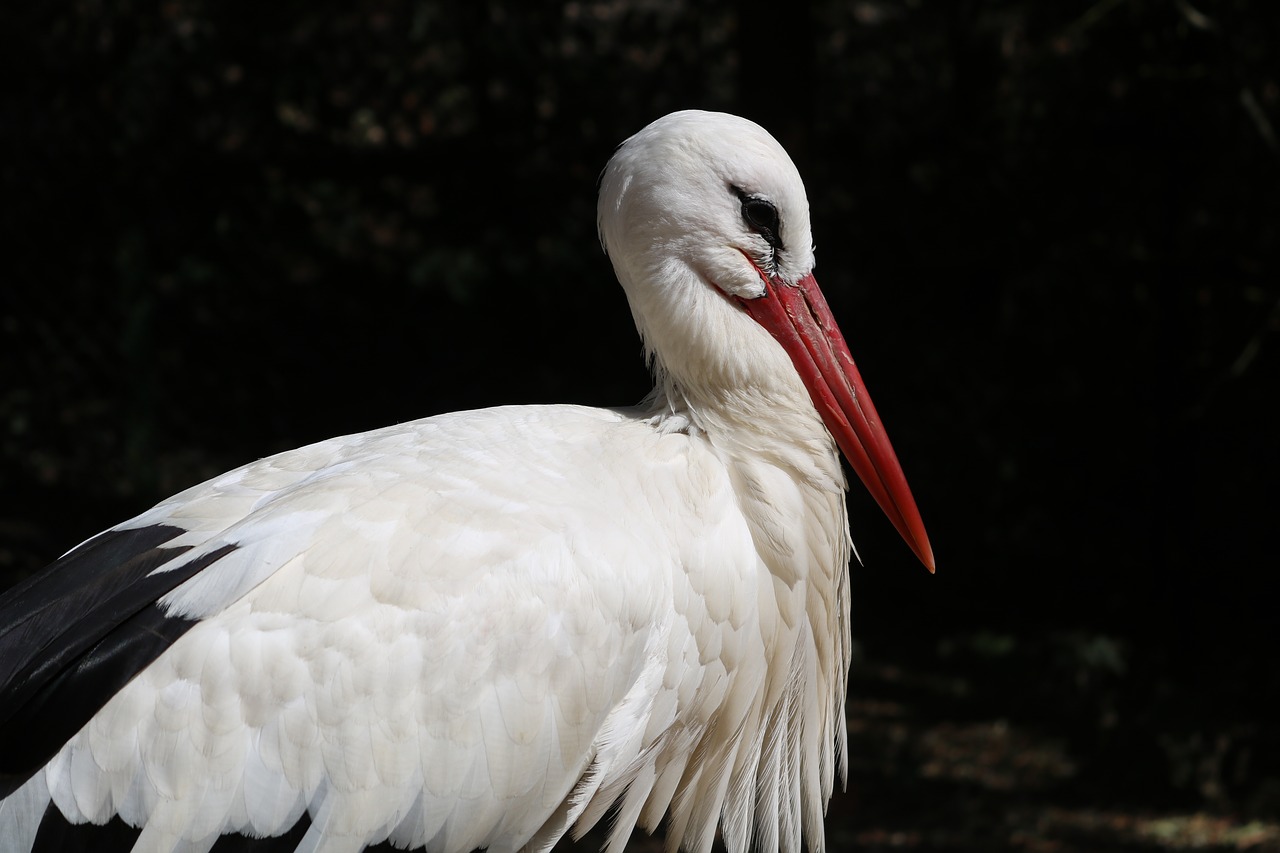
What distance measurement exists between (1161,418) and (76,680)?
382 centimetres

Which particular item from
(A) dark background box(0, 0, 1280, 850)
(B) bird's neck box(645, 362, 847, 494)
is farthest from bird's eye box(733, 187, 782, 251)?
(A) dark background box(0, 0, 1280, 850)

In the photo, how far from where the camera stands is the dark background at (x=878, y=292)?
4.13 metres

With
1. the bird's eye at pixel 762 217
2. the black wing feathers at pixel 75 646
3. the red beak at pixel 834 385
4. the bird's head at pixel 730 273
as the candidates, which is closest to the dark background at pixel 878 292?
the red beak at pixel 834 385

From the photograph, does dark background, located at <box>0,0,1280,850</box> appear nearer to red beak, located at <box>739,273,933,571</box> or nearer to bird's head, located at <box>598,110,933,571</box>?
red beak, located at <box>739,273,933,571</box>

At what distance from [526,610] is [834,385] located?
0.66m

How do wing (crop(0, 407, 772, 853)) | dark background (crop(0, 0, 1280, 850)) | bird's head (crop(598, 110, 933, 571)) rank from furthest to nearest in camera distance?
dark background (crop(0, 0, 1280, 850)) < bird's head (crop(598, 110, 933, 571)) < wing (crop(0, 407, 772, 853))

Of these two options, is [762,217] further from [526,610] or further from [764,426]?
[526,610]

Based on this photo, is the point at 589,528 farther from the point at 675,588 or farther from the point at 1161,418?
the point at 1161,418

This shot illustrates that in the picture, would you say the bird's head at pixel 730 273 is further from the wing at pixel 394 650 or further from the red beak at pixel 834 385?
the wing at pixel 394 650

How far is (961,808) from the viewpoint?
3701 millimetres

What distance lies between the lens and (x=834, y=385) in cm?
208

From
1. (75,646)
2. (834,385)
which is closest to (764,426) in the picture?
(834,385)

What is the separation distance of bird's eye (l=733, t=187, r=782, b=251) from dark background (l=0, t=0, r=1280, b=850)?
2.13 meters

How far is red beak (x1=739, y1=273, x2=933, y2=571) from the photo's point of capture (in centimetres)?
206
